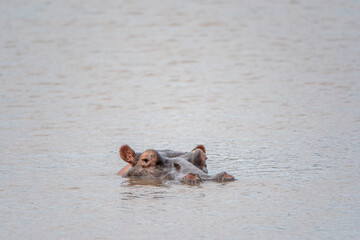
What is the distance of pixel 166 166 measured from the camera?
28.3 ft

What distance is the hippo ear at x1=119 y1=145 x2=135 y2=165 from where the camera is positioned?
8.78 m

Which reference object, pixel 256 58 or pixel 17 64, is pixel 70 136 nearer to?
pixel 17 64

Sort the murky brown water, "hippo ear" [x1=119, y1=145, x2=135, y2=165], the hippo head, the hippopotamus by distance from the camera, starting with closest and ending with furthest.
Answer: the murky brown water → the hippopotamus → the hippo head → "hippo ear" [x1=119, y1=145, x2=135, y2=165]

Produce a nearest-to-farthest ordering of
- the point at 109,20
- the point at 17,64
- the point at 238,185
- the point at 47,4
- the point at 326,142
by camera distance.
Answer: the point at 238,185 → the point at 326,142 → the point at 17,64 → the point at 109,20 → the point at 47,4

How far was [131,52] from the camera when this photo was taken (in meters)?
18.2

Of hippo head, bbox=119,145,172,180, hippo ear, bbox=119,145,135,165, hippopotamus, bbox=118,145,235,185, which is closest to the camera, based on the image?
hippopotamus, bbox=118,145,235,185

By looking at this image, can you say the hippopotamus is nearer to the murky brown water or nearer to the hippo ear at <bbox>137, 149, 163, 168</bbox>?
the hippo ear at <bbox>137, 149, 163, 168</bbox>

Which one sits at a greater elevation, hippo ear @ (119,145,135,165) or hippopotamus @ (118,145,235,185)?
hippo ear @ (119,145,135,165)

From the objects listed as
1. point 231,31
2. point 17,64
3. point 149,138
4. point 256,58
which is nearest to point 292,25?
point 231,31

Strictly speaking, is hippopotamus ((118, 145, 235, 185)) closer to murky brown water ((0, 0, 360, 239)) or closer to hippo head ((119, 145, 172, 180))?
hippo head ((119, 145, 172, 180))

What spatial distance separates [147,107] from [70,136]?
103 inches

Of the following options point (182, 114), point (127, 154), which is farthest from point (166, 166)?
point (182, 114)

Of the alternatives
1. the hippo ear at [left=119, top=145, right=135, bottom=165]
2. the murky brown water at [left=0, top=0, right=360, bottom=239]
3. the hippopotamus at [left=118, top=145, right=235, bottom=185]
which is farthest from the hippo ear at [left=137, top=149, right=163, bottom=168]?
the murky brown water at [left=0, top=0, right=360, bottom=239]

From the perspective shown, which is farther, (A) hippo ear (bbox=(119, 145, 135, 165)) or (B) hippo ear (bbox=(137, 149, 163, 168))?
(A) hippo ear (bbox=(119, 145, 135, 165))
